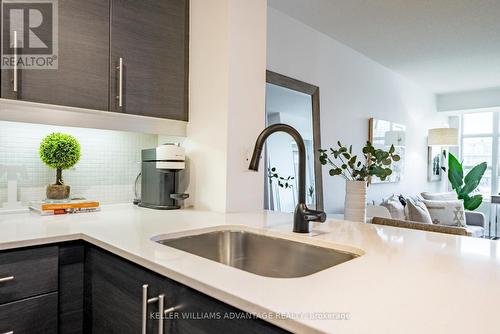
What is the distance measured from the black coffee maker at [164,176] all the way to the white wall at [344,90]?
124 cm

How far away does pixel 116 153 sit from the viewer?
1.95m

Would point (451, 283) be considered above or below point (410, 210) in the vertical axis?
above

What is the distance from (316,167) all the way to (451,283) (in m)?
2.26

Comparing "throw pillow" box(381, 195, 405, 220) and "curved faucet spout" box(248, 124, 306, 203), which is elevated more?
"curved faucet spout" box(248, 124, 306, 203)

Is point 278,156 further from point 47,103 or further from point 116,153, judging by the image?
point 47,103

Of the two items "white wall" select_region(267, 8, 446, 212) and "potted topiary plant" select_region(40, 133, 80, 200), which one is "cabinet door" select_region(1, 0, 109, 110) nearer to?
"potted topiary plant" select_region(40, 133, 80, 200)

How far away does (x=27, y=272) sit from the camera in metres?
1.08

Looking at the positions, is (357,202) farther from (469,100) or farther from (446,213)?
(469,100)

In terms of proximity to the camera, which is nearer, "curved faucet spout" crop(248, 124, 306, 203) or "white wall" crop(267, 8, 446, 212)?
"curved faucet spout" crop(248, 124, 306, 203)

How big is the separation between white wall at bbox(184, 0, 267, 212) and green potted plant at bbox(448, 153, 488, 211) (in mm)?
4937

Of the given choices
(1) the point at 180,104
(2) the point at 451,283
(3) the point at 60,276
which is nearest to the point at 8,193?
(3) the point at 60,276

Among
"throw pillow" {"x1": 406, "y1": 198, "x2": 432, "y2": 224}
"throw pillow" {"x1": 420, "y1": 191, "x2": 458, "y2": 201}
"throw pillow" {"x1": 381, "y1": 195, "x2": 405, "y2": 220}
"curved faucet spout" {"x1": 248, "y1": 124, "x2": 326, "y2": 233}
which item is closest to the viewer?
"curved faucet spout" {"x1": 248, "y1": 124, "x2": 326, "y2": 233}

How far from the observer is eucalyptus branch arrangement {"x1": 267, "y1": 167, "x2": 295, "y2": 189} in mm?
2449

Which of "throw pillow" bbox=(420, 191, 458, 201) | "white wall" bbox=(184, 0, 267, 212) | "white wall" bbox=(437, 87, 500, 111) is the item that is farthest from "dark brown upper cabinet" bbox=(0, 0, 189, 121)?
"white wall" bbox=(437, 87, 500, 111)
